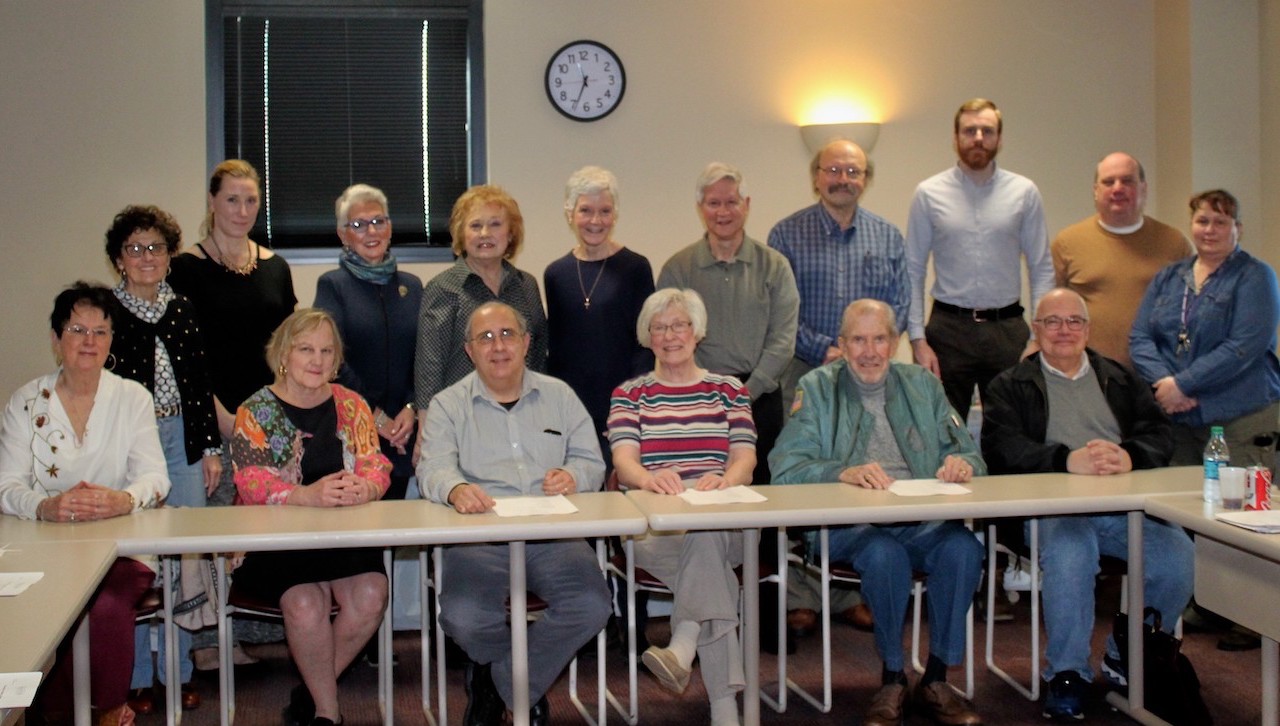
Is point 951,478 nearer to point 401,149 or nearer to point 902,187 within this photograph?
point 902,187

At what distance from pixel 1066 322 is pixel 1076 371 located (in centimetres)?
18

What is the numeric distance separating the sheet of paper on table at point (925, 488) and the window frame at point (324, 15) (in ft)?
9.43

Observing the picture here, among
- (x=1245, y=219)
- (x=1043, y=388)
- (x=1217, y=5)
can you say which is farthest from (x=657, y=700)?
(x=1217, y=5)

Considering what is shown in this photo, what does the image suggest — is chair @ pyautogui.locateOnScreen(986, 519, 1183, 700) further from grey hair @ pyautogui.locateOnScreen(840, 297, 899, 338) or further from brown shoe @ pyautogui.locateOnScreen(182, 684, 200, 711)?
brown shoe @ pyautogui.locateOnScreen(182, 684, 200, 711)

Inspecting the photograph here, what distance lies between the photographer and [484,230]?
13.6ft

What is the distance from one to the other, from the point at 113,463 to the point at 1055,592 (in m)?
2.73

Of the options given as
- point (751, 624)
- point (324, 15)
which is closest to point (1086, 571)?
point (751, 624)

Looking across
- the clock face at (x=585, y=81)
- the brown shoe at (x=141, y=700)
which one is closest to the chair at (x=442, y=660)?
the brown shoe at (x=141, y=700)

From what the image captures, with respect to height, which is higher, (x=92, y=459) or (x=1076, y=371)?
(x=1076, y=371)

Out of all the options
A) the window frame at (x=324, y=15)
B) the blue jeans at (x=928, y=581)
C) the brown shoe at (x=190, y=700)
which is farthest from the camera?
the window frame at (x=324, y=15)

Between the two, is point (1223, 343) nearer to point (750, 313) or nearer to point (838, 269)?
point (838, 269)

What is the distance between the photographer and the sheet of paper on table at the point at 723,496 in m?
3.33

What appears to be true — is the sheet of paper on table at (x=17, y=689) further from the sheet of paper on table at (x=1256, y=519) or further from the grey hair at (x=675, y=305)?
the sheet of paper on table at (x=1256, y=519)

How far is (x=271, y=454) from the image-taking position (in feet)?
11.5
